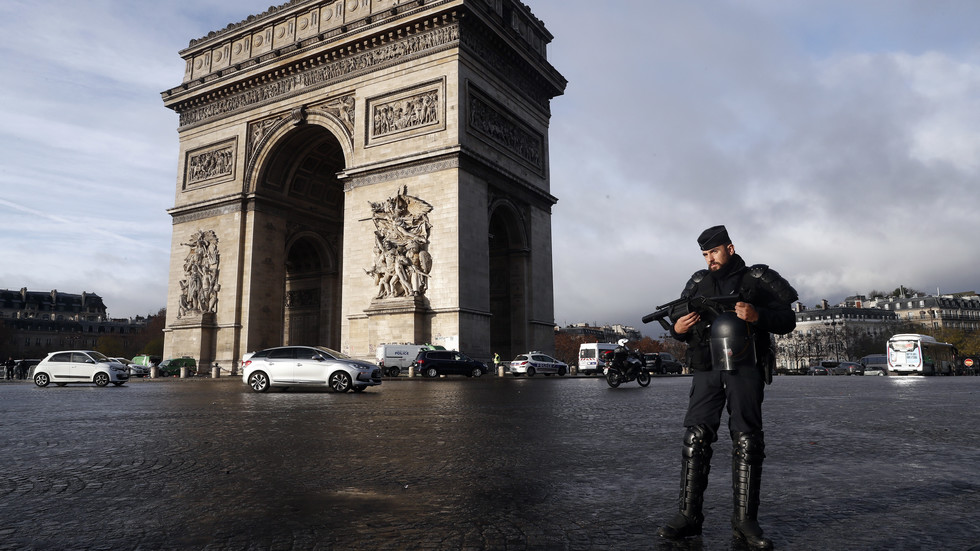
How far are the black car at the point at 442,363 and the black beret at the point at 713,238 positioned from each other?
1990 cm

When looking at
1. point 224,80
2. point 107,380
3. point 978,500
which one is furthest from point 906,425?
point 224,80

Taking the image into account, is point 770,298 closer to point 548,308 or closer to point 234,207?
point 548,308

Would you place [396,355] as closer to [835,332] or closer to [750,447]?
[750,447]

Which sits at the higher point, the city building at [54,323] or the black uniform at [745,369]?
the city building at [54,323]

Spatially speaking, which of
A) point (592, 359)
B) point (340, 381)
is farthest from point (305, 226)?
point (340, 381)

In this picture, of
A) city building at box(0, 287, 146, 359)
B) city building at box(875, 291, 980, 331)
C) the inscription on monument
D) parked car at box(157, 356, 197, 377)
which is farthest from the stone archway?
city building at box(875, 291, 980, 331)

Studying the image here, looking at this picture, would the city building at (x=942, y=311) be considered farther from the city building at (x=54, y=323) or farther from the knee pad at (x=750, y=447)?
the city building at (x=54, y=323)

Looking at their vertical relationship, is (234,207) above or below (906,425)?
above

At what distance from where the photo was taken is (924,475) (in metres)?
4.59

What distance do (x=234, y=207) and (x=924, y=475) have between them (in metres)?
30.8

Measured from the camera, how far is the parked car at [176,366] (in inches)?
A: 1188

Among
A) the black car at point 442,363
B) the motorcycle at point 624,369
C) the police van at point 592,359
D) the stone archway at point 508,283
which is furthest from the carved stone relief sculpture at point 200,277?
the motorcycle at point 624,369

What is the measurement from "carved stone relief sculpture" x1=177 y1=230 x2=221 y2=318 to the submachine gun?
100 feet

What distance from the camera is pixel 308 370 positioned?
15.9 meters
